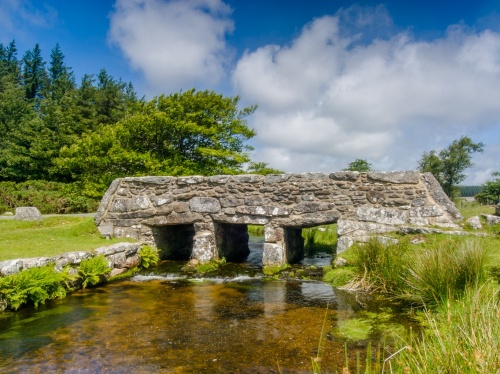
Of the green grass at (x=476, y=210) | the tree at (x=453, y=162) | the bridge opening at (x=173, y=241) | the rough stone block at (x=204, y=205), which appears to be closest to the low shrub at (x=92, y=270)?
the bridge opening at (x=173, y=241)

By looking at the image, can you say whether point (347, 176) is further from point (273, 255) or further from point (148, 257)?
point (148, 257)

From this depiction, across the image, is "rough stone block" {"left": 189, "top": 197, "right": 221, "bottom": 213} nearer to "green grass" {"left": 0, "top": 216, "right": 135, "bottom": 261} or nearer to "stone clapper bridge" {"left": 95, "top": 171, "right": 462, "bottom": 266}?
"stone clapper bridge" {"left": 95, "top": 171, "right": 462, "bottom": 266}

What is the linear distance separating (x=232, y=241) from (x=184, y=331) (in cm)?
661

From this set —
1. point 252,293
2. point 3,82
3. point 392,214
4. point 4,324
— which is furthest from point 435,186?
point 3,82

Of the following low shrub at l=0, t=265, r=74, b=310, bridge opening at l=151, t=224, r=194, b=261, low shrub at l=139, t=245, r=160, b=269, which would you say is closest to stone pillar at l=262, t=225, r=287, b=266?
low shrub at l=139, t=245, r=160, b=269

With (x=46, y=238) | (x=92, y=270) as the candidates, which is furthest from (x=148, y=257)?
(x=46, y=238)

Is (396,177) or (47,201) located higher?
(396,177)

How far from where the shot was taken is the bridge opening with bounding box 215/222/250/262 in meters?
11.0

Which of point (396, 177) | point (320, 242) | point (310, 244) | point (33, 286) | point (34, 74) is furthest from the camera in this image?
point (34, 74)

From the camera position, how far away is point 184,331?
212 inches

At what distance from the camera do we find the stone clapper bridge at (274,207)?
8.96 m

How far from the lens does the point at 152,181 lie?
1077 centimetres

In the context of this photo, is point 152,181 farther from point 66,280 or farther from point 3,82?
point 3,82

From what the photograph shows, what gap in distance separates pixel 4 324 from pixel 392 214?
818 cm
